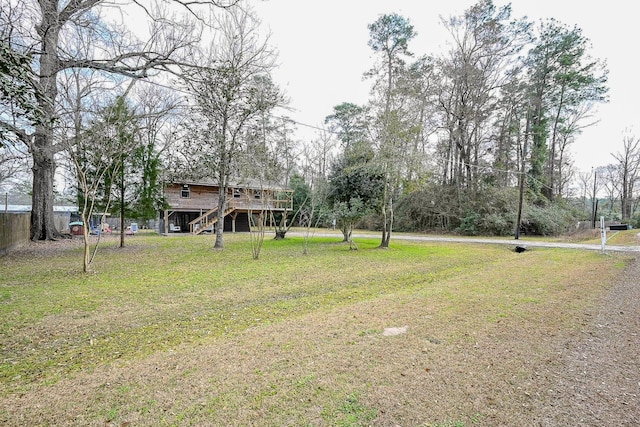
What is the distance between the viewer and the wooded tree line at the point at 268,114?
7883mm

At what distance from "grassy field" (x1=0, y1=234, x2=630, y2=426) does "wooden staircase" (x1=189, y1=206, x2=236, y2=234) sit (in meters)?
14.8

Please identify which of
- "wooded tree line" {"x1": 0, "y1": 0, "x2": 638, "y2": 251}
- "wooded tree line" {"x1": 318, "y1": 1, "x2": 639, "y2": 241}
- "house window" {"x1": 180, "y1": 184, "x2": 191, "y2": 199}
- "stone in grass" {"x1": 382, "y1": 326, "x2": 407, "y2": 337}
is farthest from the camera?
"house window" {"x1": 180, "y1": 184, "x2": 191, "y2": 199}

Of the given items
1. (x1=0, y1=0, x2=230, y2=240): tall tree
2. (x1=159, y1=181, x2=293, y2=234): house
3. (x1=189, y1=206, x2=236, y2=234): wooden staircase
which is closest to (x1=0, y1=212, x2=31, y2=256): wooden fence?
(x1=0, y1=0, x2=230, y2=240): tall tree

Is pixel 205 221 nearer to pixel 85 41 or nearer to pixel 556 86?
pixel 85 41

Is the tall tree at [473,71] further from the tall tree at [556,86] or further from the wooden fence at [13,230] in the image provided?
the wooden fence at [13,230]

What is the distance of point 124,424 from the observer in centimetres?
205

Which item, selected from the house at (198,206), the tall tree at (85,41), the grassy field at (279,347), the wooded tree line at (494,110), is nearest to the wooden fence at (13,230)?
the tall tree at (85,41)

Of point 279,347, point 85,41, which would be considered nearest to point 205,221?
point 85,41

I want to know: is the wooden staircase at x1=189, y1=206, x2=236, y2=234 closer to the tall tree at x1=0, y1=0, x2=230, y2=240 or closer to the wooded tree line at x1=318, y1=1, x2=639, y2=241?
the wooded tree line at x1=318, y1=1, x2=639, y2=241

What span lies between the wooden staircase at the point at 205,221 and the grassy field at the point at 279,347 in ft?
48.5

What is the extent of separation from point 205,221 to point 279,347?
69.8 ft

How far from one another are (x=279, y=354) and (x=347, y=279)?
14.3 ft

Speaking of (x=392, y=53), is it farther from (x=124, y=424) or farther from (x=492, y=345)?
(x=124, y=424)

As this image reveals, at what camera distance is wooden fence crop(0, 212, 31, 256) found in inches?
379
